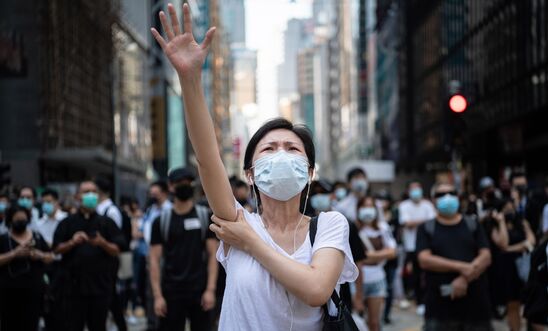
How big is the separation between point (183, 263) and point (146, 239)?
4216 millimetres

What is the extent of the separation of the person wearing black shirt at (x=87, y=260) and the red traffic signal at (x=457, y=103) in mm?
5584

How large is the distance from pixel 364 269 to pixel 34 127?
70.9 ft

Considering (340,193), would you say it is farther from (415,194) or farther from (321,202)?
(321,202)

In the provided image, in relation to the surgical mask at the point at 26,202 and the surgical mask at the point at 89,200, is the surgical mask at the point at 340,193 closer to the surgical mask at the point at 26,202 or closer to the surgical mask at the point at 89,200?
the surgical mask at the point at 26,202

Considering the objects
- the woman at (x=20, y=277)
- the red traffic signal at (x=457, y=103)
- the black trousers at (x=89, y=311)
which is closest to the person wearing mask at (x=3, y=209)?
the woman at (x=20, y=277)

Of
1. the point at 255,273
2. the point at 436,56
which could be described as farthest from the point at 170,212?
the point at 436,56

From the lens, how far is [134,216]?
646 inches

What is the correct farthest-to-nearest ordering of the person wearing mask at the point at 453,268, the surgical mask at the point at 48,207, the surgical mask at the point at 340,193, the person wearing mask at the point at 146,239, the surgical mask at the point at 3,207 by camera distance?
1. the surgical mask at the point at 340,193
2. the surgical mask at the point at 48,207
3. the person wearing mask at the point at 146,239
4. the surgical mask at the point at 3,207
5. the person wearing mask at the point at 453,268

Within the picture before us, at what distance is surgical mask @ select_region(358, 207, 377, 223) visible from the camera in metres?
9.83

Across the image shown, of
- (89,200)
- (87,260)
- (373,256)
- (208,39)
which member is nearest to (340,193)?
(373,256)

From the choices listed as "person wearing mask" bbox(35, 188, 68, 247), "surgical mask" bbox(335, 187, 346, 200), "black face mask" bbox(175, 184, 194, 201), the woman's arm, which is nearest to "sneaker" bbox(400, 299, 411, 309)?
"surgical mask" bbox(335, 187, 346, 200)

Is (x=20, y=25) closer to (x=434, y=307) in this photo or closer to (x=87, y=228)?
(x=87, y=228)

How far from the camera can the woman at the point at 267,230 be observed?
298 centimetres

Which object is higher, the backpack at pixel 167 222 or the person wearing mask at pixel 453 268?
the backpack at pixel 167 222
